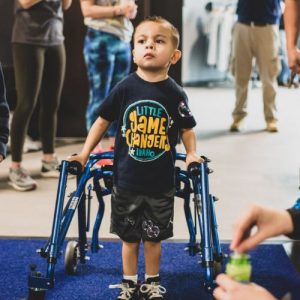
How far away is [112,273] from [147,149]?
65 centimetres

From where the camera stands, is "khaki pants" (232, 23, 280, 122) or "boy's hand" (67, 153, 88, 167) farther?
"khaki pants" (232, 23, 280, 122)

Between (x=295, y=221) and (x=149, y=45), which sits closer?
(x=295, y=221)

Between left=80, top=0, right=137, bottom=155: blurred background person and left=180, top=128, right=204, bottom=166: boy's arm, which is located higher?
left=80, top=0, right=137, bottom=155: blurred background person

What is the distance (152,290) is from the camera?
2.23m

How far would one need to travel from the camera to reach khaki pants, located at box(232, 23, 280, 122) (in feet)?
17.6

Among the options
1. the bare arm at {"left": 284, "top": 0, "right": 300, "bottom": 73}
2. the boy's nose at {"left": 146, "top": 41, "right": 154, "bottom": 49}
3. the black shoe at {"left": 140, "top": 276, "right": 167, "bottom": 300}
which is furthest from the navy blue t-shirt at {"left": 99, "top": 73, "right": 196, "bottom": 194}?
the bare arm at {"left": 284, "top": 0, "right": 300, "bottom": 73}

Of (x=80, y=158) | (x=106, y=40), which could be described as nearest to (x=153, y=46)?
(x=80, y=158)

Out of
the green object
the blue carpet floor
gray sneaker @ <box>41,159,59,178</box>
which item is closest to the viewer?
the green object

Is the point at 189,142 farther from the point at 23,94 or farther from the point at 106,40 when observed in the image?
the point at 106,40

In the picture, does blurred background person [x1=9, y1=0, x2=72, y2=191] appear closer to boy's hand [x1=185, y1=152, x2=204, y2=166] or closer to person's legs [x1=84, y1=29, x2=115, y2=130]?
person's legs [x1=84, y1=29, x2=115, y2=130]

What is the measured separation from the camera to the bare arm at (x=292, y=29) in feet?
9.18

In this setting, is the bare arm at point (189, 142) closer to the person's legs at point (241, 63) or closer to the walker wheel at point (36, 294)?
the walker wheel at point (36, 294)

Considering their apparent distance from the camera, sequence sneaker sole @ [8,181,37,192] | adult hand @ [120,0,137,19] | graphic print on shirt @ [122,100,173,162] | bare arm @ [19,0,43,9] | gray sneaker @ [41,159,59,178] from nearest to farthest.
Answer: graphic print on shirt @ [122,100,173,162]
bare arm @ [19,0,43,9]
sneaker sole @ [8,181,37,192]
adult hand @ [120,0,137,19]
gray sneaker @ [41,159,59,178]

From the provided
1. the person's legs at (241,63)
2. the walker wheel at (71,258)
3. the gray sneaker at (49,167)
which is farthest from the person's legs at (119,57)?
the person's legs at (241,63)
